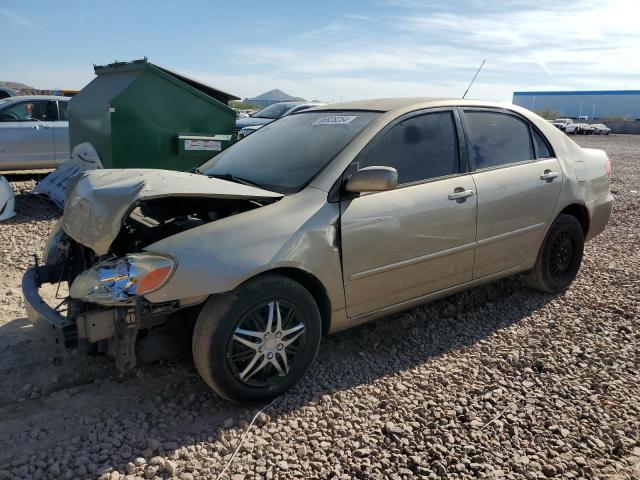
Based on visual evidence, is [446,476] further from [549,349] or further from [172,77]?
[172,77]

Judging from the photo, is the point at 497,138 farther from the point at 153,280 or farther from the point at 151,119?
the point at 151,119

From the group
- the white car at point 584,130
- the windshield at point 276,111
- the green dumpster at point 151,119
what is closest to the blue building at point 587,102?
the white car at point 584,130

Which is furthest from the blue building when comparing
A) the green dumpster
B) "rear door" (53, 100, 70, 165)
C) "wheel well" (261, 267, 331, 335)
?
"wheel well" (261, 267, 331, 335)

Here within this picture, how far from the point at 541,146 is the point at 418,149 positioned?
1462 mm

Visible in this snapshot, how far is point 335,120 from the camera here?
3.90m

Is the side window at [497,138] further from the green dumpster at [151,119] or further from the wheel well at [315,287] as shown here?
the green dumpster at [151,119]

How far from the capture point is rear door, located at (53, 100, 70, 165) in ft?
33.3

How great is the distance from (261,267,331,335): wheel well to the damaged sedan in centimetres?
1

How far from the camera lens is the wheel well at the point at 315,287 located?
3131 mm

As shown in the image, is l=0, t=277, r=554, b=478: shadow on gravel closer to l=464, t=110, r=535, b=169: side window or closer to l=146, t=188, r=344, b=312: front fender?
l=146, t=188, r=344, b=312: front fender

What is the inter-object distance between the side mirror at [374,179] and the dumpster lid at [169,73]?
4.21m

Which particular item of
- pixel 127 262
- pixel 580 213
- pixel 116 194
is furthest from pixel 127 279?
pixel 580 213

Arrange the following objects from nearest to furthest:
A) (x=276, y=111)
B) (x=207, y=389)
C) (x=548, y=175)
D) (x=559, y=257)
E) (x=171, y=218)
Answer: (x=207, y=389) < (x=171, y=218) < (x=548, y=175) < (x=559, y=257) < (x=276, y=111)

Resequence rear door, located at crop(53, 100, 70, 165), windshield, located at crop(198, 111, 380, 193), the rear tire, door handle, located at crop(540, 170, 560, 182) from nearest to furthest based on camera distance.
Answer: windshield, located at crop(198, 111, 380, 193) → door handle, located at crop(540, 170, 560, 182) → the rear tire → rear door, located at crop(53, 100, 70, 165)
